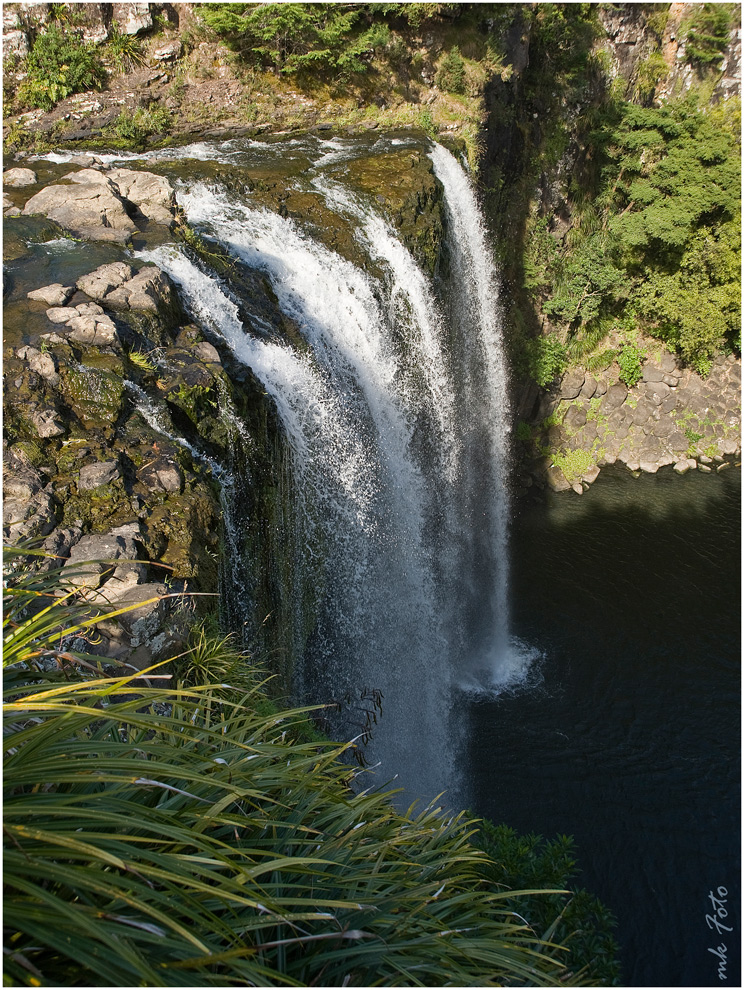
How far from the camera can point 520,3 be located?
12305 millimetres

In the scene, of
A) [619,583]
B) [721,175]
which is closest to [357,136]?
[721,175]

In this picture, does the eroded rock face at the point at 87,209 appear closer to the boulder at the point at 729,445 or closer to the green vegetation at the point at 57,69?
the green vegetation at the point at 57,69

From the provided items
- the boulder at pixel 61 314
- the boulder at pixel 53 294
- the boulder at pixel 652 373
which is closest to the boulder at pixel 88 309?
the boulder at pixel 61 314

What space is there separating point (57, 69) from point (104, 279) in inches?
332

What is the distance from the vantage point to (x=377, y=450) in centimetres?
783

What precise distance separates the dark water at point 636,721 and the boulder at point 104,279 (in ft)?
22.1

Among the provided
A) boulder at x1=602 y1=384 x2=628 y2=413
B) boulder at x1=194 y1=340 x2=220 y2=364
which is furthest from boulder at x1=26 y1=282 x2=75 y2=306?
boulder at x1=602 y1=384 x2=628 y2=413

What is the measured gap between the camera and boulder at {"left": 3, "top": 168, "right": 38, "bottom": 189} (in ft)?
25.8

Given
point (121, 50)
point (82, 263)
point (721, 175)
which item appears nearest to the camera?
point (82, 263)

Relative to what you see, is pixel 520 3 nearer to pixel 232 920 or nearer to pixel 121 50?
pixel 121 50

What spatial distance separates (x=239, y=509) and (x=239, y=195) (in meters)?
4.89

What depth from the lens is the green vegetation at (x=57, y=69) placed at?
36.9 ft

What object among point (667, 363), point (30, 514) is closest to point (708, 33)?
point (667, 363)

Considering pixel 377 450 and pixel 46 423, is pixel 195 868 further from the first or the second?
pixel 377 450
